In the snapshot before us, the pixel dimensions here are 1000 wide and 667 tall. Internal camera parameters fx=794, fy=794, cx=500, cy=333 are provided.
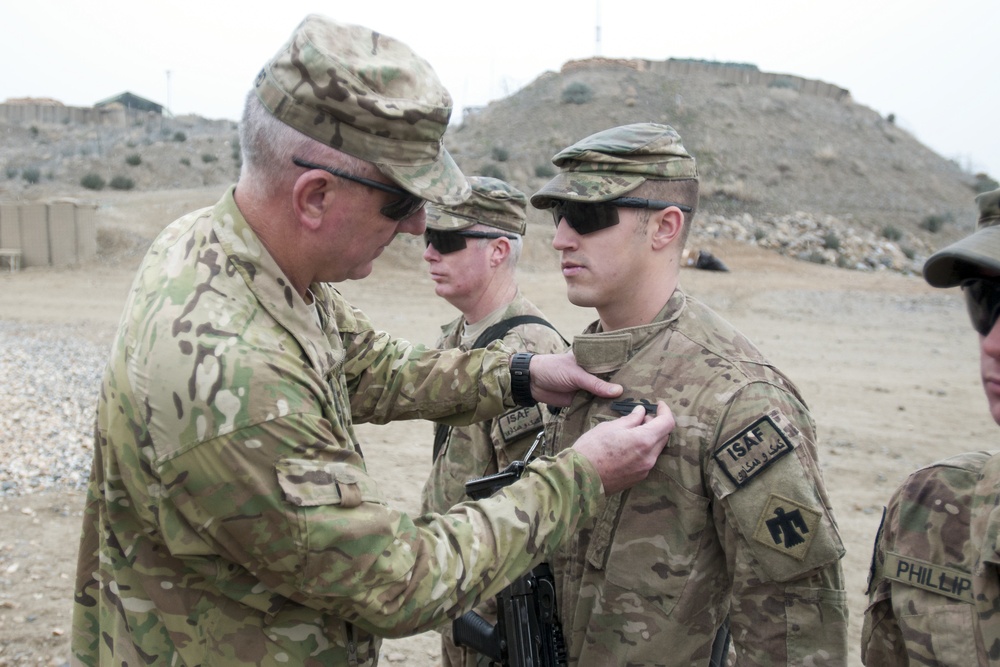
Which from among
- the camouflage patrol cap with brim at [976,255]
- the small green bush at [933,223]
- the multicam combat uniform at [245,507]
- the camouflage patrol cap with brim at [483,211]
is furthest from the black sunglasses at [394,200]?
the small green bush at [933,223]

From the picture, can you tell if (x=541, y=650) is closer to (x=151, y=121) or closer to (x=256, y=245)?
(x=256, y=245)

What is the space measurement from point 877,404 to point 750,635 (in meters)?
9.92

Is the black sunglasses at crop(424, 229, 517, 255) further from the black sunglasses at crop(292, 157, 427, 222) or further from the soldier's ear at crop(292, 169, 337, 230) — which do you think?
the soldier's ear at crop(292, 169, 337, 230)

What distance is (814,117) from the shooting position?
48.5 m

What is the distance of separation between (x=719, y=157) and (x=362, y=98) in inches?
1592

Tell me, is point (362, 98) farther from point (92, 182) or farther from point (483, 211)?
point (92, 182)

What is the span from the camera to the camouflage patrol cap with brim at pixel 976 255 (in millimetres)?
1476

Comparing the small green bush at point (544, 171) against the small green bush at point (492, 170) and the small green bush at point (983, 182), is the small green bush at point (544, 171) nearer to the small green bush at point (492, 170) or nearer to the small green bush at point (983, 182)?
the small green bush at point (492, 170)

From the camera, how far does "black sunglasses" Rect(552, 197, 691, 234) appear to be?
2557 millimetres

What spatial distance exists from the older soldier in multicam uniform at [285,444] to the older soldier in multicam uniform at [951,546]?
2.26 feet

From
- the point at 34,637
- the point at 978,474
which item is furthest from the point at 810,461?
the point at 34,637

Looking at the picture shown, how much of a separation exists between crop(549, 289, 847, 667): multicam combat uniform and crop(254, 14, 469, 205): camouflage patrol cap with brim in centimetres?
88

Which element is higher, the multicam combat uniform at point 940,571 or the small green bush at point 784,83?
the small green bush at point 784,83

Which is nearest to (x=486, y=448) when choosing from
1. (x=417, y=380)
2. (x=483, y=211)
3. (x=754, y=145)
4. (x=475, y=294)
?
(x=417, y=380)
